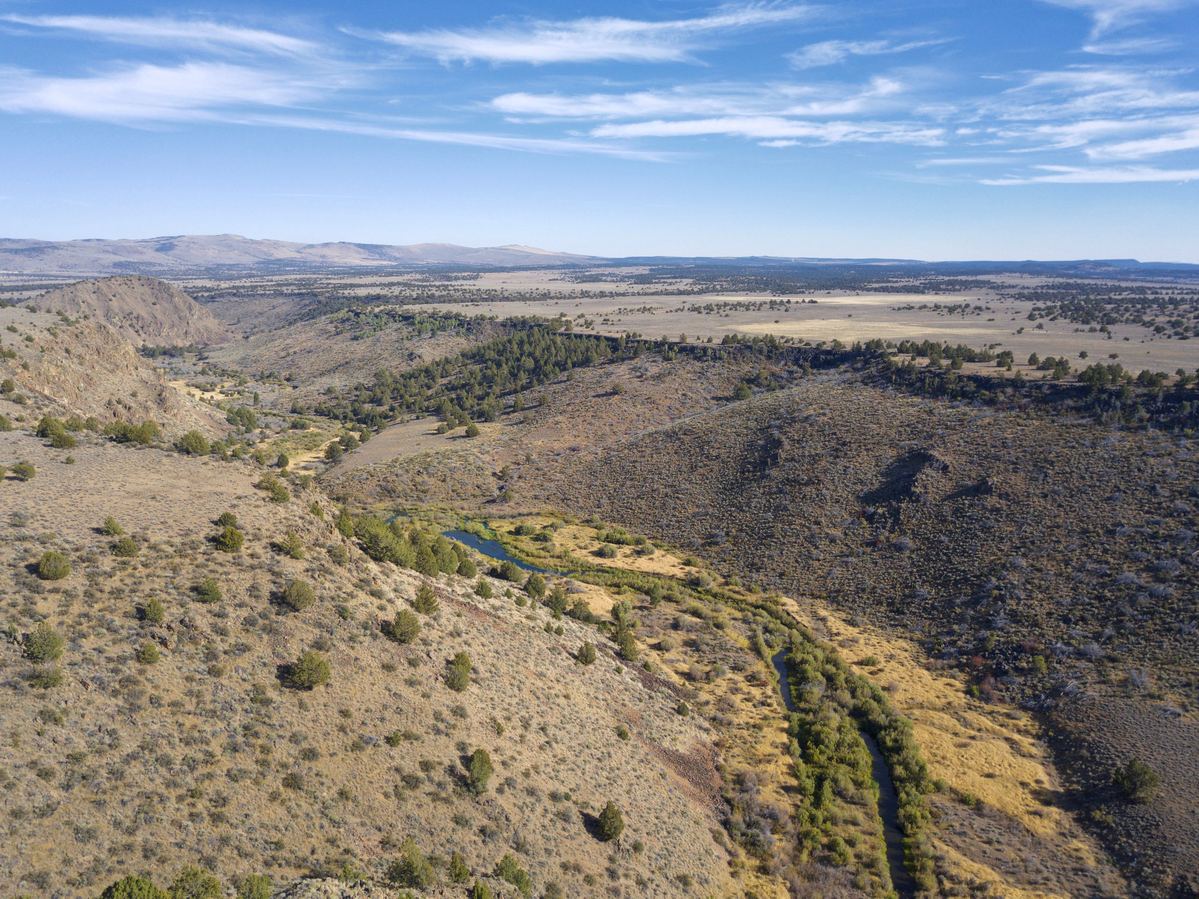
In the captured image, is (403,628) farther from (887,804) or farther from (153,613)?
(887,804)

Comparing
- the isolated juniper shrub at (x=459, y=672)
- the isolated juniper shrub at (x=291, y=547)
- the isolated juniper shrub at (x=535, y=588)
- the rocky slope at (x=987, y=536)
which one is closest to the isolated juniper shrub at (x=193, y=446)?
the isolated juniper shrub at (x=291, y=547)

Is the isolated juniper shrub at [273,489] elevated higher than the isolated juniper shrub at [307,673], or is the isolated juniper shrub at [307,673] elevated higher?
the isolated juniper shrub at [273,489]

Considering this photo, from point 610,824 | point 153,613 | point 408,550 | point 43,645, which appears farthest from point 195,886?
point 408,550

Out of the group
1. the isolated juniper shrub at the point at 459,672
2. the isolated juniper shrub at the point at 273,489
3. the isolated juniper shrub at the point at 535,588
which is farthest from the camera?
the isolated juniper shrub at the point at 535,588

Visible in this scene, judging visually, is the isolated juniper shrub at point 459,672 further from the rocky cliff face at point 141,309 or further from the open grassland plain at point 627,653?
the rocky cliff face at point 141,309

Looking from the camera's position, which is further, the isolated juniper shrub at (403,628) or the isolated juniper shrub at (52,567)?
the isolated juniper shrub at (403,628)

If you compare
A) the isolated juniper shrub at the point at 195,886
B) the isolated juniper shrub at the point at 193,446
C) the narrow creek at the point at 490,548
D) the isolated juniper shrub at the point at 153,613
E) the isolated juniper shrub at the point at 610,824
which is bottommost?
the narrow creek at the point at 490,548
